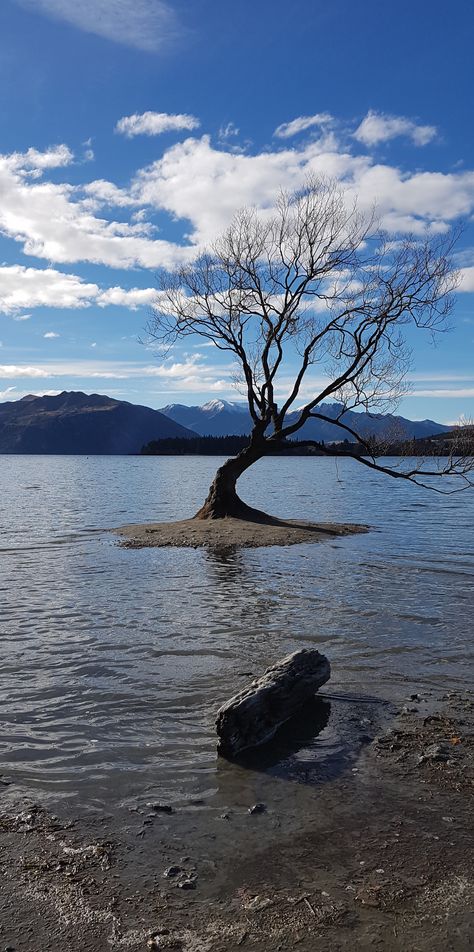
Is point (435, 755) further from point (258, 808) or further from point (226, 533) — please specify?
point (226, 533)

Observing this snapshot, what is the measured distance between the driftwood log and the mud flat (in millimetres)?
446

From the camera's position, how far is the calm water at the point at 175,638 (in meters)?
7.64

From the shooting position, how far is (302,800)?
21.6ft

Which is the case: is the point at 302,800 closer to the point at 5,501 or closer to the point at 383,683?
the point at 383,683

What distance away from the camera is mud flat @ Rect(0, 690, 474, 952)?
15.4 feet

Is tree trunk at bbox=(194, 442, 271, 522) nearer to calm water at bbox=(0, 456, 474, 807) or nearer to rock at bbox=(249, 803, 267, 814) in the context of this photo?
calm water at bbox=(0, 456, 474, 807)

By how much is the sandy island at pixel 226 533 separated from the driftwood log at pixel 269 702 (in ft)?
55.2

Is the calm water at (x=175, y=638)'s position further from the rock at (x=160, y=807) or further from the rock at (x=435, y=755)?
the rock at (x=435, y=755)

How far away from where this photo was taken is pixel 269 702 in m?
8.27

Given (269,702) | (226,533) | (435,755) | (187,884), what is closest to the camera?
(187,884)

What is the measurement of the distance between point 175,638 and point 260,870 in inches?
289

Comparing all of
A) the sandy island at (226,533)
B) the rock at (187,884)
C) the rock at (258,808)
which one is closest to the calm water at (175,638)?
the rock at (258,808)

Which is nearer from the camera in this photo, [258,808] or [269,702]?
[258,808]

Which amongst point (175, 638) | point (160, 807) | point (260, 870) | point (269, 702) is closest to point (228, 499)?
point (175, 638)
